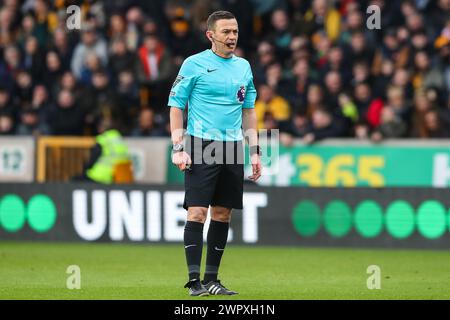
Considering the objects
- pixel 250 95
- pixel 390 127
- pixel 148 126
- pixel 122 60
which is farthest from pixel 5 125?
pixel 250 95

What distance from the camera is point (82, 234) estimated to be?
15.9 meters

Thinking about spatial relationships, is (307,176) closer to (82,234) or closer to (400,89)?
(400,89)

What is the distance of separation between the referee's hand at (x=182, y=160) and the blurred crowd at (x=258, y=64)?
7.58 meters

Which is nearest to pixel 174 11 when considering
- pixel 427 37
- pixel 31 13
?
pixel 31 13

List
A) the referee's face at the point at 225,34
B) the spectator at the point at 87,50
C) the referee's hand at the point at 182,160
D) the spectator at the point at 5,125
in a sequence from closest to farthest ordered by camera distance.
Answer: the referee's hand at the point at 182,160 → the referee's face at the point at 225,34 → the spectator at the point at 5,125 → the spectator at the point at 87,50

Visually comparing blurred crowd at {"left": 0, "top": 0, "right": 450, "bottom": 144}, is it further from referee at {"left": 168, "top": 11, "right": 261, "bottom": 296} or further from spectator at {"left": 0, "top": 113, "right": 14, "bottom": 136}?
referee at {"left": 168, "top": 11, "right": 261, "bottom": 296}

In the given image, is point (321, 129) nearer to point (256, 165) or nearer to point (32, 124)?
point (32, 124)

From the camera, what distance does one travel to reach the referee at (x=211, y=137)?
9.55 meters

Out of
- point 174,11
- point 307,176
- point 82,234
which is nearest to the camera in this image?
point 82,234

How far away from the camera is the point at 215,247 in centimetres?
979

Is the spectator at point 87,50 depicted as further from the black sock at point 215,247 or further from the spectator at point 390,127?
the black sock at point 215,247

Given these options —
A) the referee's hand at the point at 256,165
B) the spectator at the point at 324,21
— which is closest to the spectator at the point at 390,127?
the spectator at the point at 324,21

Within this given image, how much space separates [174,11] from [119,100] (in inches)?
84.2

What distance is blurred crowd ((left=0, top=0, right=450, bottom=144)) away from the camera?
1725cm
